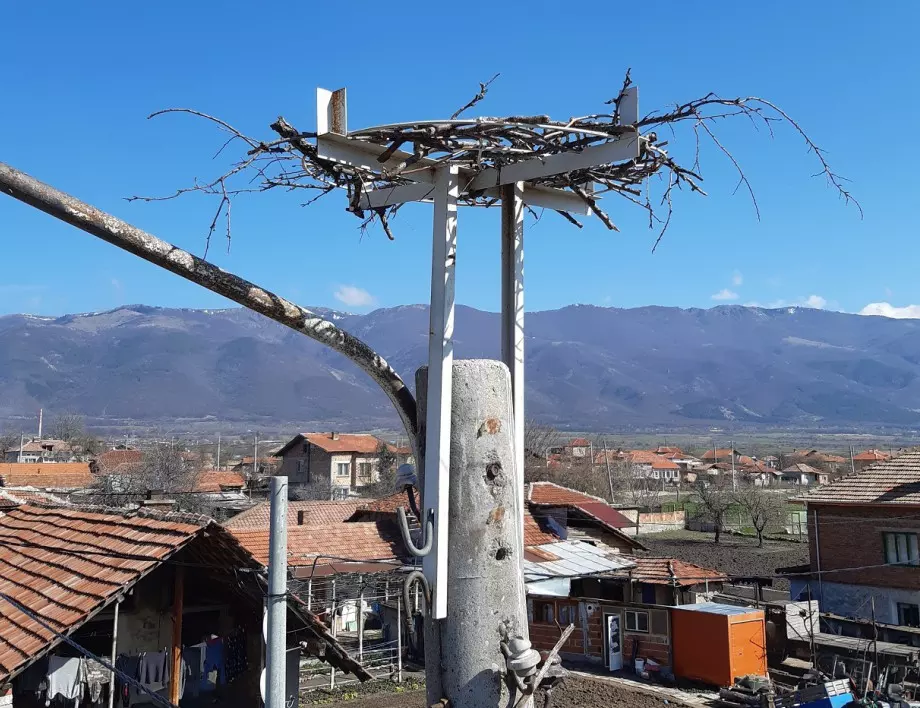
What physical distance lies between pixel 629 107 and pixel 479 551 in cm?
233

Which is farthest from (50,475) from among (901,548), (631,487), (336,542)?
(631,487)

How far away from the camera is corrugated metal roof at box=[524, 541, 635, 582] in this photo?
22050 millimetres

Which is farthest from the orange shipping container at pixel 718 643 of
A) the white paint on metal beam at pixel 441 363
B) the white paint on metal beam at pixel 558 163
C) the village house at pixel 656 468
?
the village house at pixel 656 468

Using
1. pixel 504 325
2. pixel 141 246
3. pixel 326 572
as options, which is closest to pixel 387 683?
pixel 326 572

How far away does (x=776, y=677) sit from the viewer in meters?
19.8

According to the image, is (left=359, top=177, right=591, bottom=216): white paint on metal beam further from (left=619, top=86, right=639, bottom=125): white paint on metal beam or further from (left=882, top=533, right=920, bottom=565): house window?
(left=882, top=533, right=920, bottom=565): house window

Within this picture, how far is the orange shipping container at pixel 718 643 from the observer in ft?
64.0

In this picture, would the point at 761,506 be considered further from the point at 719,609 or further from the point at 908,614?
the point at 719,609

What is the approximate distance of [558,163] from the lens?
4.39m

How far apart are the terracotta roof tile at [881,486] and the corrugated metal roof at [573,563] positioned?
8052 millimetres

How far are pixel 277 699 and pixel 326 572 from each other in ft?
63.4

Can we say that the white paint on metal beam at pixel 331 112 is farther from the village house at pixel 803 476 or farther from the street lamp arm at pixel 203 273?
the village house at pixel 803 476

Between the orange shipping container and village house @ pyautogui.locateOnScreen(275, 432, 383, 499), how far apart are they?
163 ft

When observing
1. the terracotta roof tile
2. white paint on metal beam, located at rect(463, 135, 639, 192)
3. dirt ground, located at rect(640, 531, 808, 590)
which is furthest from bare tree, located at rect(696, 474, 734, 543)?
white paint on metal beam, located at rect(463, 135, 639, 192)
